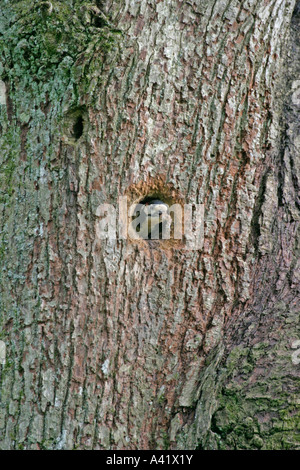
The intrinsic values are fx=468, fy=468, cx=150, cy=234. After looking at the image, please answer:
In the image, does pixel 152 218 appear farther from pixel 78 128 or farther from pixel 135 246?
pixel 78 128

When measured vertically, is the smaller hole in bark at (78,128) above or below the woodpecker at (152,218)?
above

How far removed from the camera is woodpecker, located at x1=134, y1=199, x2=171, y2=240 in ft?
6.16

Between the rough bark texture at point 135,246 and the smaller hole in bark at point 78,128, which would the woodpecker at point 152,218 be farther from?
the smaller hole in bark at point 78,128

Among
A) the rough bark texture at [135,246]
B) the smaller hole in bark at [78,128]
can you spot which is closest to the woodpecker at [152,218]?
the rough bark texture at [135,246]

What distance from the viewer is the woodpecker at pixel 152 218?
1.88 metres

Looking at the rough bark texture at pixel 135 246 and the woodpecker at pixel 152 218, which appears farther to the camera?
the woodpecker at pixel 152 218

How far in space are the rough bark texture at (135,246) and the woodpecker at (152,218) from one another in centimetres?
5

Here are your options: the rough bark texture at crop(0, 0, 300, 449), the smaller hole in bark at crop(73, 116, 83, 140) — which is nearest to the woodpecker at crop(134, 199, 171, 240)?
the rough bark texture at crop(0, 0, 300, 449)

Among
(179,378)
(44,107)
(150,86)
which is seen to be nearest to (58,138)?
(44,107)

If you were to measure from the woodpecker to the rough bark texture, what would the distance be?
0.05 meters

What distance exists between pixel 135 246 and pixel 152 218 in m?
0.14

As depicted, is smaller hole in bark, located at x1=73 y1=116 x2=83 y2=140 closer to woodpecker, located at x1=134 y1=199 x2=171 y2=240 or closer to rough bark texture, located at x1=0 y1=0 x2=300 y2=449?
rough bark texture, located at x1=0 y1=0 x2=300 y2=449

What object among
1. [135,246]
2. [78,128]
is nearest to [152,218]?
[135,246]

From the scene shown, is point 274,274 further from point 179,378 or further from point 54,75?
point 54,75
